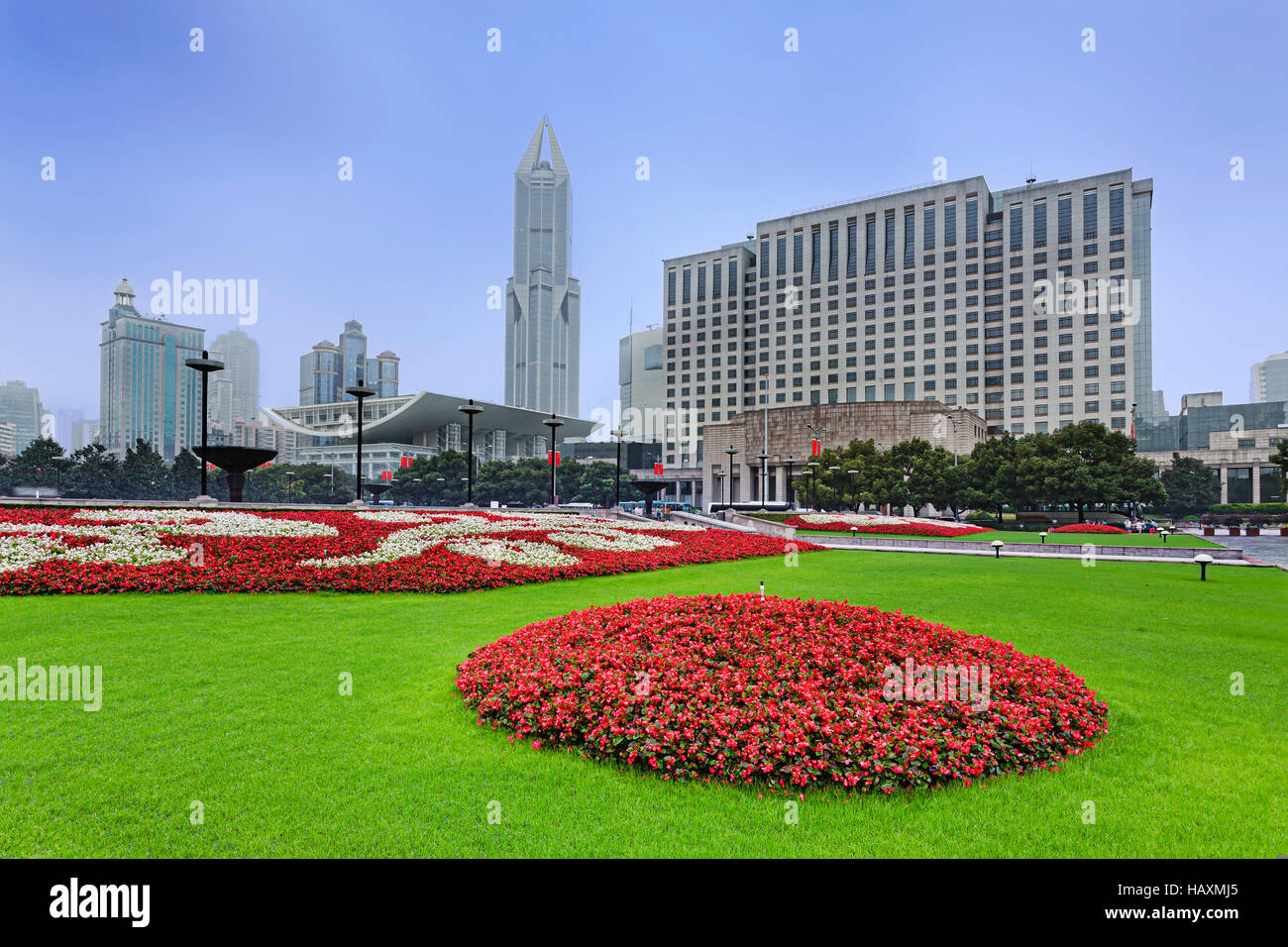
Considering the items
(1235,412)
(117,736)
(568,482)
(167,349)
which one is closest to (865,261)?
(568,482)

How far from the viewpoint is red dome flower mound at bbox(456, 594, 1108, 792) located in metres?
4.00

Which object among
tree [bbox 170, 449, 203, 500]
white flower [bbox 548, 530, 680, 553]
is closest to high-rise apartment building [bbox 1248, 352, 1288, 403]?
white flower [bbox 548, 530, 680, 553]

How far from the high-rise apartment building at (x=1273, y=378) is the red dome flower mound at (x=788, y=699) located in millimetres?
181231

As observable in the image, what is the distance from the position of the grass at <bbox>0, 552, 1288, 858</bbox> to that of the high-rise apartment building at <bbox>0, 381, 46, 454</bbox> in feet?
370

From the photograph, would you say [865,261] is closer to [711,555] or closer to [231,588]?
[711,555]

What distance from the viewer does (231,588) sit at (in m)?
A: 10.6

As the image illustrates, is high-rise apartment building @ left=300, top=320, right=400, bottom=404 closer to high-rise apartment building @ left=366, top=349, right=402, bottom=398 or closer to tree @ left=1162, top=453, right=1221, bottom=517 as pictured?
high-rise apartment building @ left=366, top=349, right=402, bottom=398

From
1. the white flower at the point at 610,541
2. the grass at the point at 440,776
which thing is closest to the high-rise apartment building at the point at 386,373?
the white flower at the point at 610,541

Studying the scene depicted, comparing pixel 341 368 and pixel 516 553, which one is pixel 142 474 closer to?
pixel 516 553

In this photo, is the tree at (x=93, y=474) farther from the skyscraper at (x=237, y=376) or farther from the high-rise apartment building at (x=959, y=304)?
the skyscraper at (x=237, y=376)

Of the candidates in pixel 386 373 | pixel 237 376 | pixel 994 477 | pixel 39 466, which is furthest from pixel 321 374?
pixel 994 477

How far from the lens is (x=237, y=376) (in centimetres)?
13125

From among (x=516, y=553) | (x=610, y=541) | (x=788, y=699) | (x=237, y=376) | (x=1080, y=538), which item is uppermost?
(x=237, y=376)

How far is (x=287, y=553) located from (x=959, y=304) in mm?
91135
